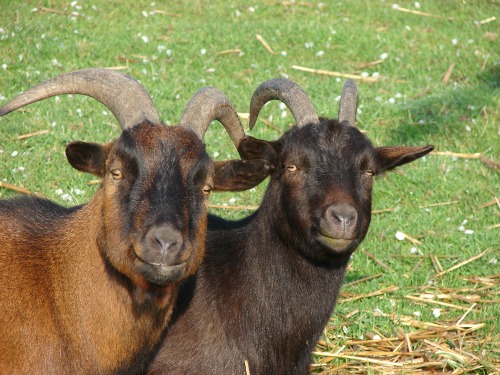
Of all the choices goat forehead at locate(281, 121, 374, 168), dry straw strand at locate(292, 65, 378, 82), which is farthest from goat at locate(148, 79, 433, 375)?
dry straw strand at locate(292, 65, 378, 82)

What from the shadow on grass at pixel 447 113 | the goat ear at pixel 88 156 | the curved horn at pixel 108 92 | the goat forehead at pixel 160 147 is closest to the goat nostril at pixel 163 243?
the goat forehead at pixel 160 147

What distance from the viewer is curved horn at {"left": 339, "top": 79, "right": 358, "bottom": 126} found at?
7429 millimetres

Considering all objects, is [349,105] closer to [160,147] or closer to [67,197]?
[160,147]

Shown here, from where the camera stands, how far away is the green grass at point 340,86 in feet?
30.7

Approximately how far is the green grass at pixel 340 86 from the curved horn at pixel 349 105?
2.11m

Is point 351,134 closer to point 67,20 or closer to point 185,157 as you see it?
point 185,157

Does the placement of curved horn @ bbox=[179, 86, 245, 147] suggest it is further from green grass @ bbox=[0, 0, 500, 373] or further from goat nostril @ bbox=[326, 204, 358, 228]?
green grass @ bbox=[0, 0, 500, 373]

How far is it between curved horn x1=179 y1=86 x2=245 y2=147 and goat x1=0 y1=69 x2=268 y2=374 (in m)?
0.42

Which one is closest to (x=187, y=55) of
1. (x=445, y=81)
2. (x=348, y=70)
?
(x=348, y=70)

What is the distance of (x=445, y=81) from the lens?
13.6m

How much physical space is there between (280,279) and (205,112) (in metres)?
1.47

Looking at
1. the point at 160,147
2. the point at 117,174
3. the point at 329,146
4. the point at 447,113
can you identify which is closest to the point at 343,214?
the point at 329,146

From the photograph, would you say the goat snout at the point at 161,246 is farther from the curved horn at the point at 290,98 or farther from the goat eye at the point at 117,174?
the curved horn at the point at 290,98

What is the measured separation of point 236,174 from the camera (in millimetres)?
6430
